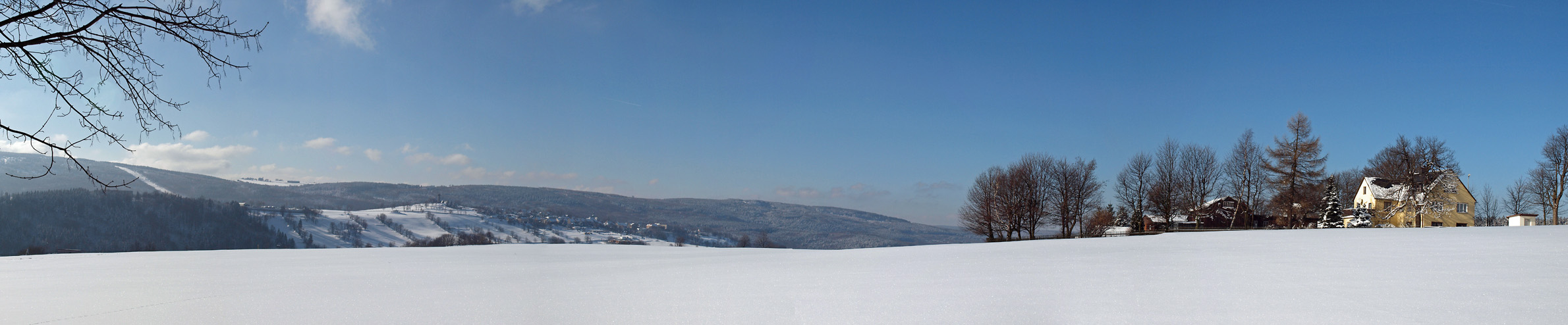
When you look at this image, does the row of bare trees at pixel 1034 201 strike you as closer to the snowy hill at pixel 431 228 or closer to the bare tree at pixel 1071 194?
the bare tree at pixel 1071 194

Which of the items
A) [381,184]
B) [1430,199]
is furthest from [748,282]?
[381,184]

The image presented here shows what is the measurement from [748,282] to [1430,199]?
3952 centimetres

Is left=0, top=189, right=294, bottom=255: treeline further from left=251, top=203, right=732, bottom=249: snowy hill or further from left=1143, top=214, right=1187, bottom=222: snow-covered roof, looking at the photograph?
left=1143, top=214, right=1187, bottom=222: snow-covered roof

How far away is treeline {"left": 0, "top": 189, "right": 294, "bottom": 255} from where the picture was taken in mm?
73750

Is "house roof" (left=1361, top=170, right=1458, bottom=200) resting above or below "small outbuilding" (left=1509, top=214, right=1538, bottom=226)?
above

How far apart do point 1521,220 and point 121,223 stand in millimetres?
125255

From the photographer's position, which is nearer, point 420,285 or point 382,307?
point 382,307

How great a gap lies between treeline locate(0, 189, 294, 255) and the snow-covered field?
8223 cm

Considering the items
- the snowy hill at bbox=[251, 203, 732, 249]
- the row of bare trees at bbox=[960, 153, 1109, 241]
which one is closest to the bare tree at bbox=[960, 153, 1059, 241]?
the row of bare trees at bbox=[960, 153, 1109, 241]

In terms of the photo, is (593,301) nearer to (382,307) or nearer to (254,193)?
(382,307)

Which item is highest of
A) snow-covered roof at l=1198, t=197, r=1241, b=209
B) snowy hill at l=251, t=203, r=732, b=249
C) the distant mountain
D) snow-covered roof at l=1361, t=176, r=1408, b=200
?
snow-covered roof at l=1361, t=176, r=1408, b=200

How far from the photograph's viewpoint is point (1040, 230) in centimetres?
3647

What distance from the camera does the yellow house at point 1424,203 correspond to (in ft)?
104

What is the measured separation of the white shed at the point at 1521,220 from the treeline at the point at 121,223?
93930 mm
